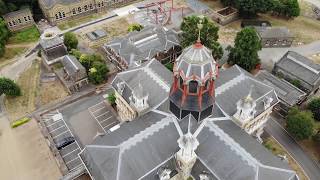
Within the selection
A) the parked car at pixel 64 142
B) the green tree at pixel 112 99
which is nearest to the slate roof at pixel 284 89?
the green tree at pixel 112 99

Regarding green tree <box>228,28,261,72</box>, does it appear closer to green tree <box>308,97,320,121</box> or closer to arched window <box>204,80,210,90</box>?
green tree <box>308,97,320,121</box>

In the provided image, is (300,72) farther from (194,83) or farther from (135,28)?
(135,28)

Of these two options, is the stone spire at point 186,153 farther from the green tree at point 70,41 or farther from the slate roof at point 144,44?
the green tree at point 70,41

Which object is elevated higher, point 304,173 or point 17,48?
point 17,48

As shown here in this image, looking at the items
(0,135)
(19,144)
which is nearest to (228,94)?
(19,144)

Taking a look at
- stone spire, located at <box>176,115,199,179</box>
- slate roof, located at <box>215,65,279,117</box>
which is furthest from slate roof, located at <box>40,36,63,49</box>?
stone spire, located at <box>176,115,199,179</box>

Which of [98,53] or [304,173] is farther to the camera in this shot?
[98,53]

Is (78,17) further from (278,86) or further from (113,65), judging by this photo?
(278,86)
